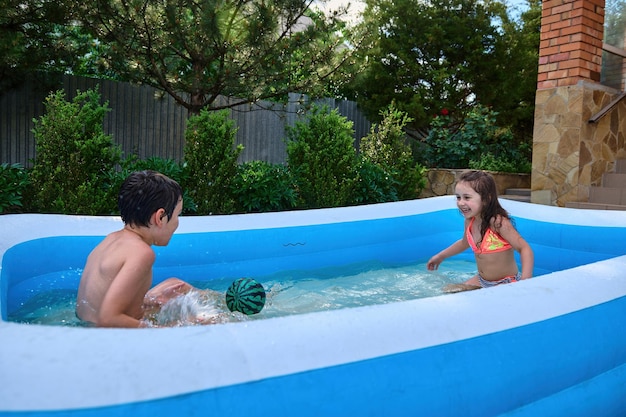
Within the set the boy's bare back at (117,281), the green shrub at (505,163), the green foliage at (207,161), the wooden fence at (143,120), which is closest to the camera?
the boy's bare back at (117,281)

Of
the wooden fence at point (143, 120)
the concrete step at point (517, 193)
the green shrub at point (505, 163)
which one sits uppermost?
the wooden fence at point (143, 120)

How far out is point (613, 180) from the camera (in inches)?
300

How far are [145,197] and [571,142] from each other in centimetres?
672

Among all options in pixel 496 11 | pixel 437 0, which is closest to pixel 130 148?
pixel 437 0

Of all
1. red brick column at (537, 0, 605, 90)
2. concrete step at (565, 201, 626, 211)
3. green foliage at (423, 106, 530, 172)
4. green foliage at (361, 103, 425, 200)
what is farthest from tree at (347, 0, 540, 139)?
concrete step at (565, 201, 626, 211)

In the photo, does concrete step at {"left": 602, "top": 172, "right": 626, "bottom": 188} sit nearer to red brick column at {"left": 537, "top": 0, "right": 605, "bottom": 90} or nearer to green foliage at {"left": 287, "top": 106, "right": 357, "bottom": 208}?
red brick column at {"left": 537, "top": 0, "right": 605, "bottom": 90}

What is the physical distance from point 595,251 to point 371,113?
26.5 ft

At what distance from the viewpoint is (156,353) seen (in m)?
1.29

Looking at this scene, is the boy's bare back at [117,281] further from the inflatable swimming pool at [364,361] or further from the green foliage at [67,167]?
the green foliage at [67,167]

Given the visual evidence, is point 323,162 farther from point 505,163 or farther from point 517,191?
point 505,163

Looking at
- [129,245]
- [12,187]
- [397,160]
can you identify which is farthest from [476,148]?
[129,245]

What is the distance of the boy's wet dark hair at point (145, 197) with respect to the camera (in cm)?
223

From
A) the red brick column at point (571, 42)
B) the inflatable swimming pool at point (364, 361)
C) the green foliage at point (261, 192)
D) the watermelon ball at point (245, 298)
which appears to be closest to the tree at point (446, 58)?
the red brick column at point (571, 42)

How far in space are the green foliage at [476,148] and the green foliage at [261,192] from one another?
4249 mm
